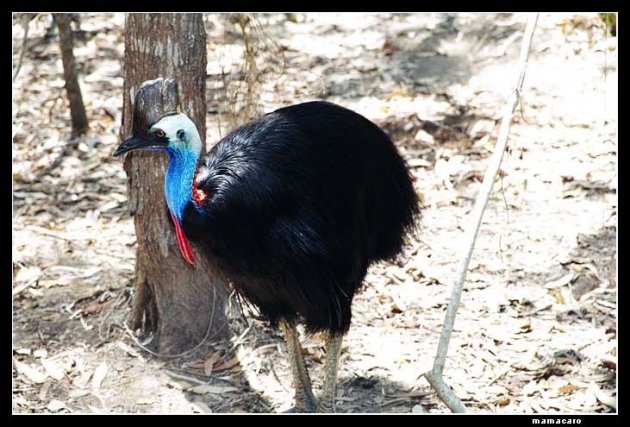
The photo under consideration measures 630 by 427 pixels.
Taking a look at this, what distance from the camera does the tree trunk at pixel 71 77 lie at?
20.6ft

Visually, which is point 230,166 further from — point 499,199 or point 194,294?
point 499,199

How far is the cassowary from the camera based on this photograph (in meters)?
3.51

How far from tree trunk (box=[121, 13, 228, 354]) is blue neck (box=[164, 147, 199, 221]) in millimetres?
314

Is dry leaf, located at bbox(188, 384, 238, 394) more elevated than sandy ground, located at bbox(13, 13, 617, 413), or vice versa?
sandy ground, located at bbox(13, 13, 617, 413)

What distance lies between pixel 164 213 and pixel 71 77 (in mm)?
2540

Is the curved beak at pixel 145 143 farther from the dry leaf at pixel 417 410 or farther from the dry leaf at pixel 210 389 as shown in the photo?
the dry leaf at pixel 417 410

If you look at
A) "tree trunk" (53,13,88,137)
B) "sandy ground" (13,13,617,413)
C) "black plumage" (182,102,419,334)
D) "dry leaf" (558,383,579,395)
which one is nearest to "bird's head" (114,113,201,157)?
"black plumage" (182,102,419,334)

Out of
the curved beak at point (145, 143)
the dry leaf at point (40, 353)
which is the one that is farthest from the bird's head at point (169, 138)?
the dry leaf at point (40, 353)

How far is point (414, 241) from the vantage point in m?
5.29

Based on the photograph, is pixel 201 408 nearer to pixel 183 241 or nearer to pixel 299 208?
pixel 183 241

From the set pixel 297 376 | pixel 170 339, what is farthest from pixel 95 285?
pixel 297 376

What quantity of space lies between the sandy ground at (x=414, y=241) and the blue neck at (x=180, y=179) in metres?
1.15

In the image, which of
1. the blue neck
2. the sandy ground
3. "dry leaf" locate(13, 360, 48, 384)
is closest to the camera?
the blue neck

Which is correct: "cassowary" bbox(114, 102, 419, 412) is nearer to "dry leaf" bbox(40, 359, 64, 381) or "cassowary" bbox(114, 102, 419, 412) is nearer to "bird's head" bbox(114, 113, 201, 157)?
"bird's head" bbox(114, 113, 201, 157)
